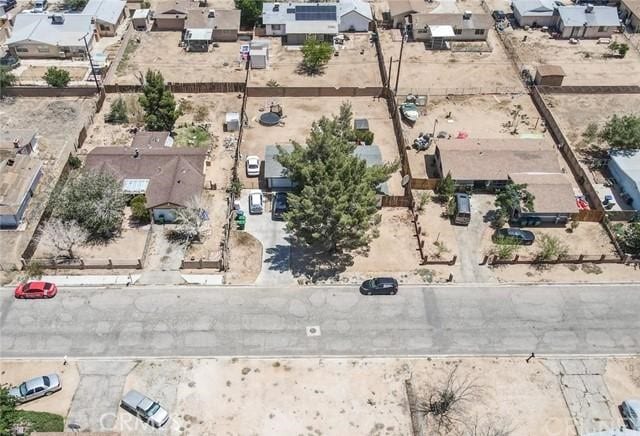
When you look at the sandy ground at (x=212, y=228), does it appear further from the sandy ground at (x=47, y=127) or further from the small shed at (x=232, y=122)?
the sandy ground at (x=47, y=127)

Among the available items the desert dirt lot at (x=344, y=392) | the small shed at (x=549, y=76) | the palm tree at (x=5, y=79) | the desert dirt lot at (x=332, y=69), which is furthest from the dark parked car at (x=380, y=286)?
the palm tree at (x=5, y=79)

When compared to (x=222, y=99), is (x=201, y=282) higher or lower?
lower

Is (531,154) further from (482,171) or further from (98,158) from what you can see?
(98,158)

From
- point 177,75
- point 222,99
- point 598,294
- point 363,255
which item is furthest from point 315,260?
point 177,75

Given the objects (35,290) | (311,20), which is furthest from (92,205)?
(311,20)

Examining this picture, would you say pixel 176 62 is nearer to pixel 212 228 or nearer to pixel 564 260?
pixel 212 228
